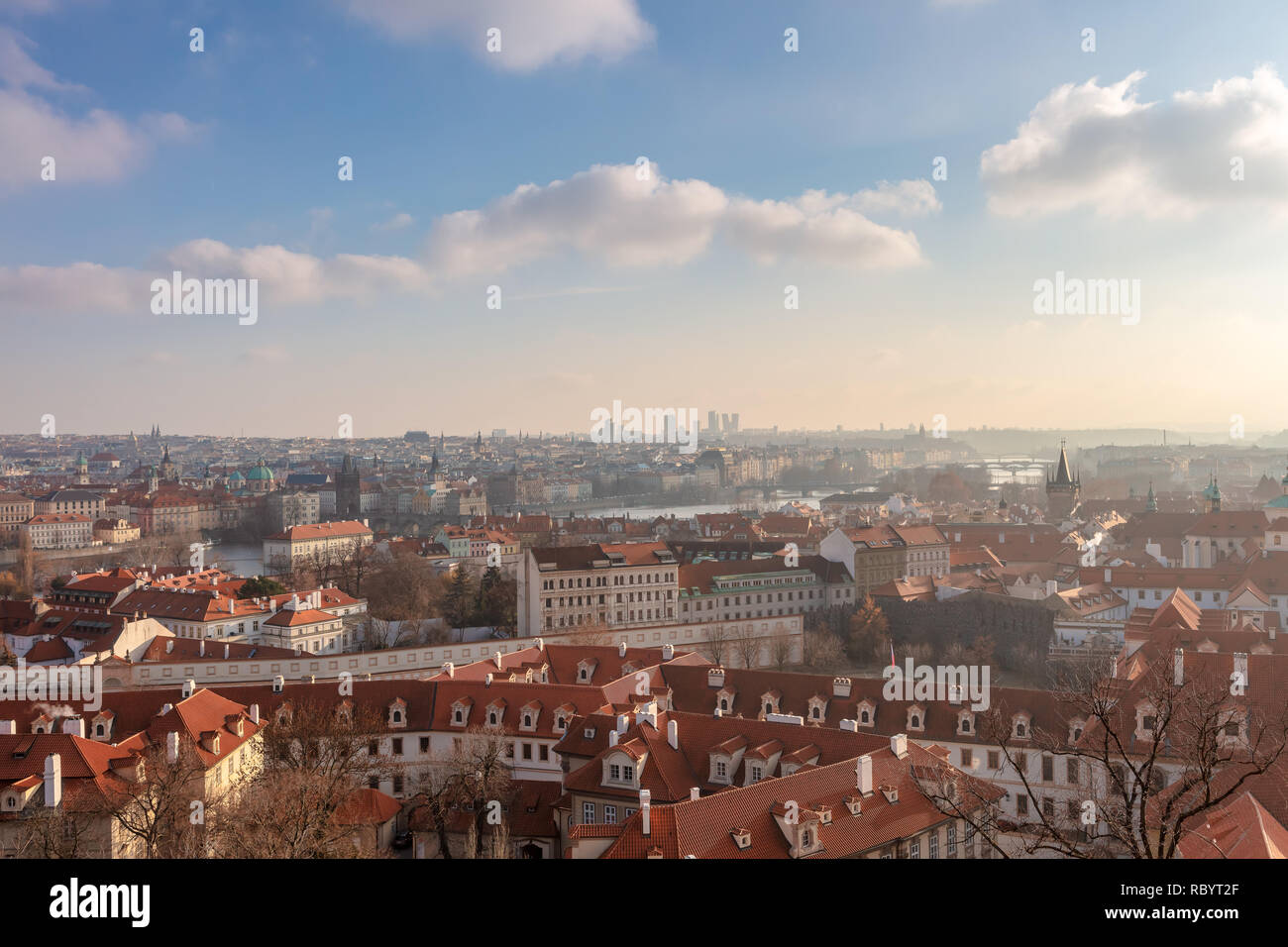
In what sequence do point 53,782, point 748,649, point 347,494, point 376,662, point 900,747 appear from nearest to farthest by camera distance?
point 53,782
point 900,747
point 376,662
point 748,649
point 347,494

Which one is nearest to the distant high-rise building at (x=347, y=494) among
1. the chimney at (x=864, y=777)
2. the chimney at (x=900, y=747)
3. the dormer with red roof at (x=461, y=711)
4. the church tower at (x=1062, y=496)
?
the church tower at (x=1062, y=496)

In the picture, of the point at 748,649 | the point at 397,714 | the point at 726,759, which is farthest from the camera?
the point at 748,649

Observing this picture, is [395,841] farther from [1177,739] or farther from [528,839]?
[1177,739]

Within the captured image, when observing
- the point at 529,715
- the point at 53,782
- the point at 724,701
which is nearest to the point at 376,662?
the point at 529,715

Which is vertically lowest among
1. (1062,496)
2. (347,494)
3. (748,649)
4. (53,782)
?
(748,649)

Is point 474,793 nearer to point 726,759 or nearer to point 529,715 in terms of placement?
point 529,715

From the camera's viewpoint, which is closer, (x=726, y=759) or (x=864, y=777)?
(x=864, y=777)
